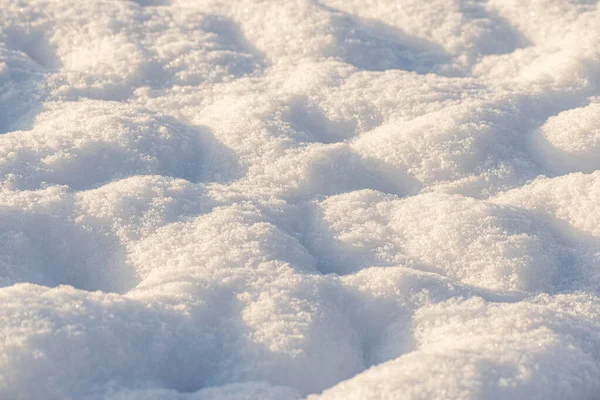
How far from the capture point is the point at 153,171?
2695mm

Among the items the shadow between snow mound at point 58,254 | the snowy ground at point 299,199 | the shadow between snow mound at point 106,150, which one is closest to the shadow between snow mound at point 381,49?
the snowy ground at point 299,199

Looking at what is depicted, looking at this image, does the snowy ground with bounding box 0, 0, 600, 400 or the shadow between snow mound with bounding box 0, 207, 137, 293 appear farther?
the shadow between snow mound with bounding box 0, 207, 137, 293

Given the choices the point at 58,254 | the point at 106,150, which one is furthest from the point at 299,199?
the point at 58,254

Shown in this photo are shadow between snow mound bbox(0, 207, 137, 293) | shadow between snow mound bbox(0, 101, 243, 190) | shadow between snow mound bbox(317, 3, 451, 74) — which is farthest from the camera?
shadow between snow mound bbox(317, 3, 451, 74)

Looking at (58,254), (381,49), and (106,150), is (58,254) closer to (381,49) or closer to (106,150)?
(106,150)

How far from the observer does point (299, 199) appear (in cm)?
263

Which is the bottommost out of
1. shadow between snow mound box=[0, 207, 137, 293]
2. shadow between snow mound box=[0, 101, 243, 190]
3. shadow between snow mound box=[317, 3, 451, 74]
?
shadow between snow mound box=[0, 207, 137, 293]

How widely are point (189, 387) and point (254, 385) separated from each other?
213 mm

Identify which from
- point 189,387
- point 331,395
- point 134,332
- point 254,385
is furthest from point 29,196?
point 331,395

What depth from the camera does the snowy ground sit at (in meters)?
1.81

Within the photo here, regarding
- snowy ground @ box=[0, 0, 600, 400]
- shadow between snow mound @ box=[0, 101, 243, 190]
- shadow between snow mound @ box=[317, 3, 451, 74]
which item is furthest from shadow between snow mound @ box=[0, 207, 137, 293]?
shadow between snow mound @ box=[317, 3, 451, 74]

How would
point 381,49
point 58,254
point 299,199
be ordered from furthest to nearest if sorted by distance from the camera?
point 381,49 → point 299,199 → point 58,254

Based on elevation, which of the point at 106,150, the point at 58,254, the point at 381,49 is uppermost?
the point at 381,49

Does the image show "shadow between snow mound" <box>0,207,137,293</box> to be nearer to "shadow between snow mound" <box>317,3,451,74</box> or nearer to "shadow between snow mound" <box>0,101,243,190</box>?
"shadow between snow mound" <box>0,101,243,190</box>
